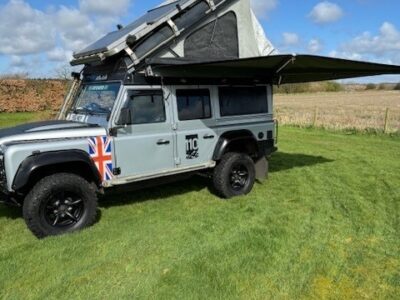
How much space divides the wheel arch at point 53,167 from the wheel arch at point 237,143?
2.20 m

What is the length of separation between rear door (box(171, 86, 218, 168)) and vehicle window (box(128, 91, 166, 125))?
26cm

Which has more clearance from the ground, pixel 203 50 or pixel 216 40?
pixel 216 40

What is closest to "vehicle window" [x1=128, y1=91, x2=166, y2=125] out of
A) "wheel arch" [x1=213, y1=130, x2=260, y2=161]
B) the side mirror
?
the side mirror

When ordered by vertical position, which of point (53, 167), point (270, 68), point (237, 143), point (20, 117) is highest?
point (270, 68)

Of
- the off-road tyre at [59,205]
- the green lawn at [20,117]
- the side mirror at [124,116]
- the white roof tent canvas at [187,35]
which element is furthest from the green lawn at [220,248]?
the green lawn at [20,117]

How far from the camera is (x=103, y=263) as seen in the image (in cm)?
497

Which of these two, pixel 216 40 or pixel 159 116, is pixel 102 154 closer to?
pixel 159 116

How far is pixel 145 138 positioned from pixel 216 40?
221 cm

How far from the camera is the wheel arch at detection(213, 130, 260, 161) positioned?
7453mm

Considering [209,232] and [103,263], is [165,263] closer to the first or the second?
[103,263]

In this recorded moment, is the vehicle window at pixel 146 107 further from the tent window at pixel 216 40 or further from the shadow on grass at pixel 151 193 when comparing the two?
the shadow on grass at pixel 151 193

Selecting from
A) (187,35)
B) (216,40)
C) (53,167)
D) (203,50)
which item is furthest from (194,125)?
(53,167)

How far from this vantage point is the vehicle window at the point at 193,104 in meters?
6.98

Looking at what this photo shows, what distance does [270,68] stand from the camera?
299 inches
